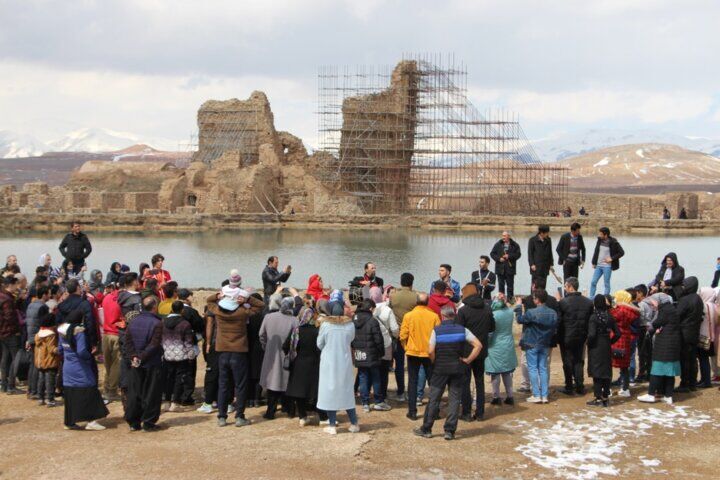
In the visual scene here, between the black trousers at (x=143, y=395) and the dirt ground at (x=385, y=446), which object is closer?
the dirt ground at (x=385, y=446)

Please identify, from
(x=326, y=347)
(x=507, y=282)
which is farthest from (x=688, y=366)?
(x=507, y=282)

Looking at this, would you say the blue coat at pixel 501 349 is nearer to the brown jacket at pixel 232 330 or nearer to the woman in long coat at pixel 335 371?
the woman in long coat at pixel 335 371

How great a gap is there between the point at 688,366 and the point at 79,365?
6.56 metres

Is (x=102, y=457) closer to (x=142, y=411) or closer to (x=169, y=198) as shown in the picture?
(x=142, y=411)

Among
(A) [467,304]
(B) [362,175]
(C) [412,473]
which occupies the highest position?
(B) [362,175]

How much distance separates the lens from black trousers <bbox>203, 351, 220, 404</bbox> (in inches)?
363

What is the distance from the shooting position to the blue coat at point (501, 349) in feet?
31.3

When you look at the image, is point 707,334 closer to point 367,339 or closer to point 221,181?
point 367,339

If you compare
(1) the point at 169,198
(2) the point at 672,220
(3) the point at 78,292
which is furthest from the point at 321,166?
(3) the point at 78,292

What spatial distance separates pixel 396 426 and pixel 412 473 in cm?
140

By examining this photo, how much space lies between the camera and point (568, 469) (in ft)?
25.0

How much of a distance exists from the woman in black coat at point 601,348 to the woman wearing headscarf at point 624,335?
0.85 ft

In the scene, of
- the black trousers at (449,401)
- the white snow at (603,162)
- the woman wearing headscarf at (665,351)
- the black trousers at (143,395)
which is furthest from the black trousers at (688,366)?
the white snow at (603,162)

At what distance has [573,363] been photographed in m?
10.1
